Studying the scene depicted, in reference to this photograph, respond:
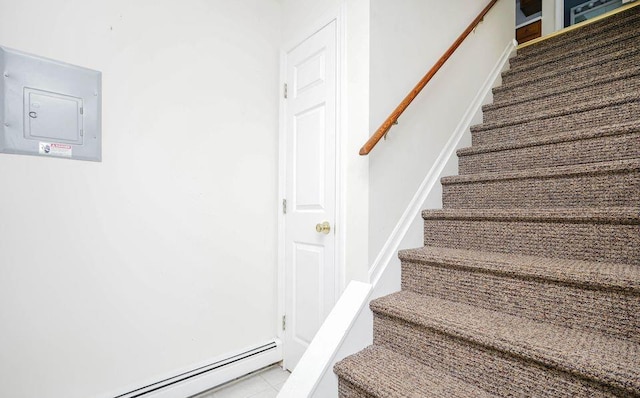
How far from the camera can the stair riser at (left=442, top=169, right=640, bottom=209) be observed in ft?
4.05

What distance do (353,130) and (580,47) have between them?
7.39ft

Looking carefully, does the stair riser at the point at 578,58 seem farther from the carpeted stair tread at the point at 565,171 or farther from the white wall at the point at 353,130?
the white wall at the point at 353,130

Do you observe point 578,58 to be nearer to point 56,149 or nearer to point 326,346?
point 326,346

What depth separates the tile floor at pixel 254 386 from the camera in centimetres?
173

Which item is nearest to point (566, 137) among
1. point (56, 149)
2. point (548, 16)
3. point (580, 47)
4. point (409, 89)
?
point (409, 89)

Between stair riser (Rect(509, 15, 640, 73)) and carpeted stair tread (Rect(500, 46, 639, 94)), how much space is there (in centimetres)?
9

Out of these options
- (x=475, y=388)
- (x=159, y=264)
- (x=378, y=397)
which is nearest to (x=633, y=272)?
(x=475, y=388)

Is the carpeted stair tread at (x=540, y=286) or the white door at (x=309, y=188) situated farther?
the white door at (x=309, y=188)

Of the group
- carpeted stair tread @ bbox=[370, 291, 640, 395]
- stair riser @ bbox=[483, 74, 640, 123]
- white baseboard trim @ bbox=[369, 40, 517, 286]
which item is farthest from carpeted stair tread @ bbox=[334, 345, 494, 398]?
stair riser @ bbox=[483, 74, 640, 123]

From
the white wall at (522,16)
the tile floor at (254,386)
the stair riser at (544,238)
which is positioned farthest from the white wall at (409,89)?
the white wall at (522,16)

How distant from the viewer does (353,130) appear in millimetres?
1527

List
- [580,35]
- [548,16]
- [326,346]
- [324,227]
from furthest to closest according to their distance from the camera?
1. [548,16]
2. [580,35]
3. [324,227]
4. [326,346]

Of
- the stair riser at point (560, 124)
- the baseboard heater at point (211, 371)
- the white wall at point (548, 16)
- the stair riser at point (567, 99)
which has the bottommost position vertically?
the baseboard heater at point (211, 371)

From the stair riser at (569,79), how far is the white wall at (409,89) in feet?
0.93
